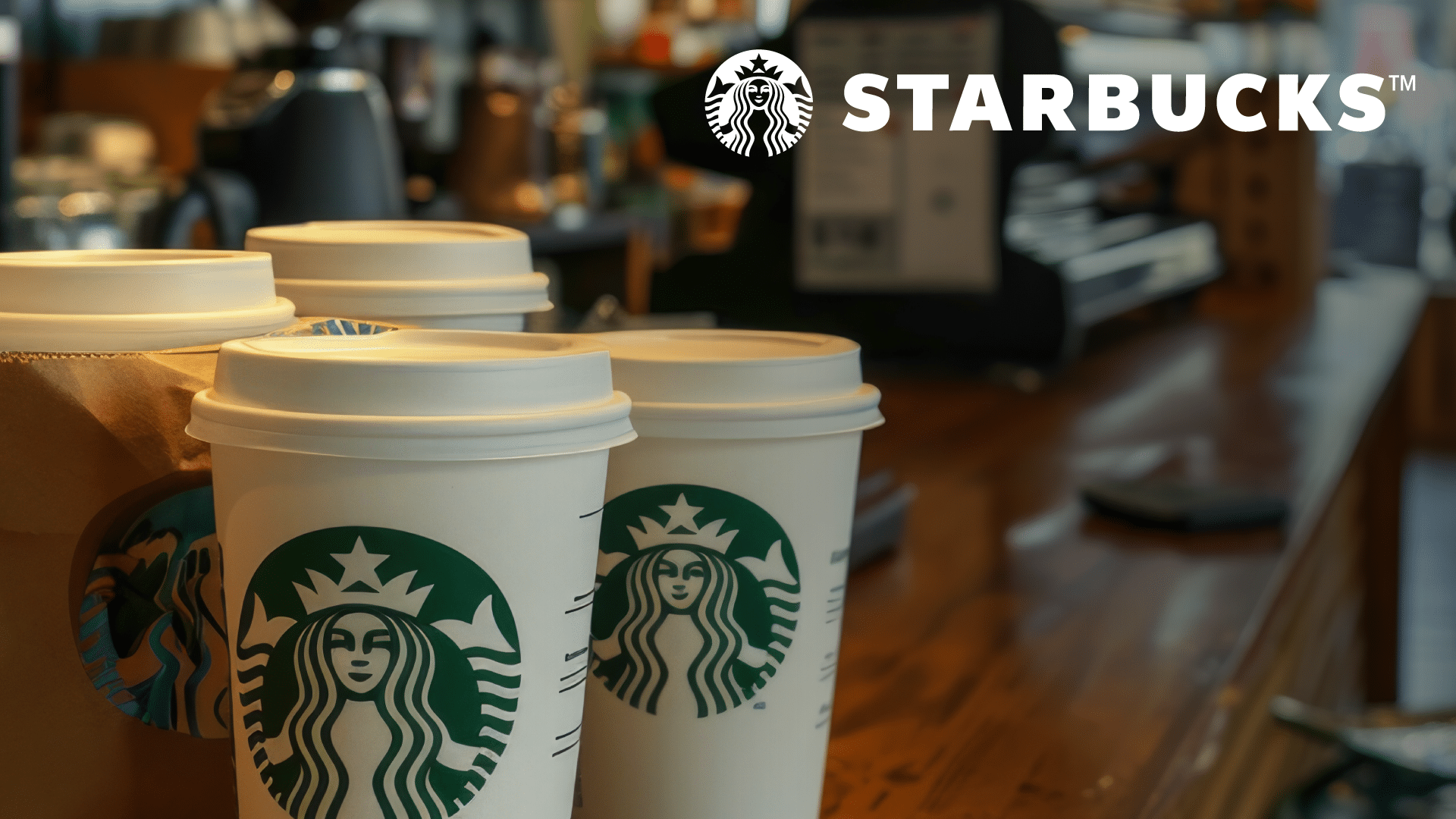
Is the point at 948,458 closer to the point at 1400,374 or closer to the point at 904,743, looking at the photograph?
the point at 904,743

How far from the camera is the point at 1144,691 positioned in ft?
A: 2.72

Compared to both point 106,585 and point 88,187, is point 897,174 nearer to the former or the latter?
point 88,187

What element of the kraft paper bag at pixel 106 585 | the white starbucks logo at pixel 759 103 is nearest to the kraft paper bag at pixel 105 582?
the kraft paper bag at pixel 106 585

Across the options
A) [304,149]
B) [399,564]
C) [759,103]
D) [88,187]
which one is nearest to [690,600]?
[399,564]

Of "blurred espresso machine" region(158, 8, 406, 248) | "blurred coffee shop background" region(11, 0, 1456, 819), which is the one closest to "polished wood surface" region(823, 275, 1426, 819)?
"blurred coffee shop background" region(11, 0, 1456, 819)

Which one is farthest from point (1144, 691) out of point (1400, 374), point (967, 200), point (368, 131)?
point (1400, 374)

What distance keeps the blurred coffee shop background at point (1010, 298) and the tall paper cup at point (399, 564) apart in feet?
0.90

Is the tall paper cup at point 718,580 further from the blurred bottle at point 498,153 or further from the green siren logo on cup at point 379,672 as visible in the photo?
the blurred bottle at point 498,153

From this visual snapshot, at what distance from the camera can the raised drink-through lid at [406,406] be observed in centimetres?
42

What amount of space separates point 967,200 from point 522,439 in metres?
1.50

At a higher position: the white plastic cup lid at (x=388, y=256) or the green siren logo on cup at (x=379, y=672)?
the white plastic cup lid at (x=388, y=256)

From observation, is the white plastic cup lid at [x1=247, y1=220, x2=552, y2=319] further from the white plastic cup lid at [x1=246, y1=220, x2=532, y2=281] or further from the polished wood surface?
the polished wood surface

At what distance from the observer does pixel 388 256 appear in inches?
23.6

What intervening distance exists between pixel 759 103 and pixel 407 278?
96 centimetres
